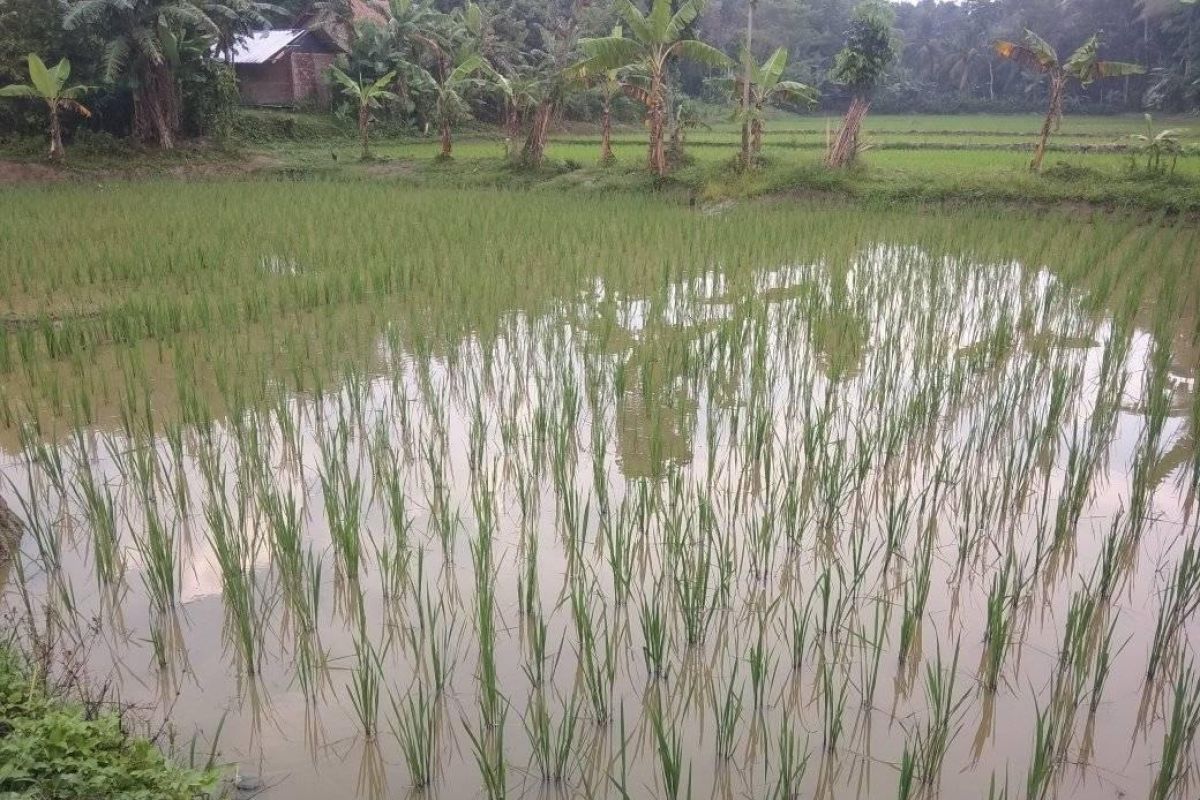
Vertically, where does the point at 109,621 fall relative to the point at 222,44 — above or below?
below

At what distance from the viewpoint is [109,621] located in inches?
92.6

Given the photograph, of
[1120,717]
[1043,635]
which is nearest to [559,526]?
[1043,635]

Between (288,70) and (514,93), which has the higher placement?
(288,70)

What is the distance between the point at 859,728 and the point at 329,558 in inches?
62.0

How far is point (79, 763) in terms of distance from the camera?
59.6 inches

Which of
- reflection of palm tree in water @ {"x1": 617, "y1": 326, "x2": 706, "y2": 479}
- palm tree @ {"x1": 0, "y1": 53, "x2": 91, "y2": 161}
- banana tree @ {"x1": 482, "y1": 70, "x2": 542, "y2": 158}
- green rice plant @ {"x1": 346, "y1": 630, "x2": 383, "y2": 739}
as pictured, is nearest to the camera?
green rice plant @ {"x1": 346, "y1": 630, "x2": 383, "y2": 739}

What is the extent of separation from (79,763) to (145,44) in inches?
550

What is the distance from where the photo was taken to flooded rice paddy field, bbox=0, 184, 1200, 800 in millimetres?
1887

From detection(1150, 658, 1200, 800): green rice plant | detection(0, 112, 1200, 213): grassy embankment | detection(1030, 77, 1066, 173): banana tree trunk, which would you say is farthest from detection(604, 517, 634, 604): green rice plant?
detection(1030, 77, 1066, 173): banana tree trunk

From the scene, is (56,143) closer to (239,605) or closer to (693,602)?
(239,605)

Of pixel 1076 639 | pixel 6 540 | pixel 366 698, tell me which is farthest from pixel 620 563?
pixel 6 540

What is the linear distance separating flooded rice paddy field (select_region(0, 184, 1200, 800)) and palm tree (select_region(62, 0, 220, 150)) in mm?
8149

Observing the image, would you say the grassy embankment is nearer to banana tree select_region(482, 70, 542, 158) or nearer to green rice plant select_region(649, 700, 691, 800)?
banana tree select_region(482, 70, 542, 158)

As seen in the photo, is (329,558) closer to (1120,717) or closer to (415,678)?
(415,678)
